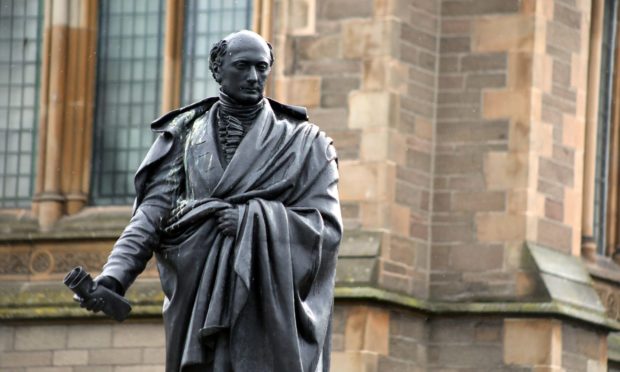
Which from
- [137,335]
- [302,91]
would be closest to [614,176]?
[302,91]

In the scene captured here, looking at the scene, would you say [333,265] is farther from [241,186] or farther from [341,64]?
[341,64]

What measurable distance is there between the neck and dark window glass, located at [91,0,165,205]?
16.6 meters

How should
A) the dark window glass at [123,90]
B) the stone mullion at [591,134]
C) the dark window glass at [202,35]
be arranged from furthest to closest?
the stone mullion at [591,134]
the dark window glass at [123,90]
the dark window glass at [202,35]

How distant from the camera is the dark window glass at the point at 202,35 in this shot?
26688 mm

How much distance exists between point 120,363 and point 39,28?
3488 mm

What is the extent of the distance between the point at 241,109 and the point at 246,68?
16 centimetres

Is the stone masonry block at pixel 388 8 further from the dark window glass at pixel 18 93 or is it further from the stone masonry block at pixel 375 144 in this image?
the dark window glass at pixel 18 93

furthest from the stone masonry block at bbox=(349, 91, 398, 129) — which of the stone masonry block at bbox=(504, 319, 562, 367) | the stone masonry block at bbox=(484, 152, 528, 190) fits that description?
the stone masonry block at bbox=(504, 319, 562, 367)

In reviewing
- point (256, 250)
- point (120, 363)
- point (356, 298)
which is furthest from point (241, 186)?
point (120, 363)

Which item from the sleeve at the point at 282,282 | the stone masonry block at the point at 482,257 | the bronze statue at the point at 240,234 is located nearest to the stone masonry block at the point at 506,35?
the stone masonry block at the point at 482,257

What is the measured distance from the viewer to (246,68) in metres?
10.4

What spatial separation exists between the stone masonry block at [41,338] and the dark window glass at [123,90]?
133cm

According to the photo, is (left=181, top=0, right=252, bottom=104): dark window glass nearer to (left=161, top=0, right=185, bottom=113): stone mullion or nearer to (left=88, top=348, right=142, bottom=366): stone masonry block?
(left=161, top=0, right=185, bottom=113): stone mullion

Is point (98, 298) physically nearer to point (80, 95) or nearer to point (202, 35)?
point (202, 35)
